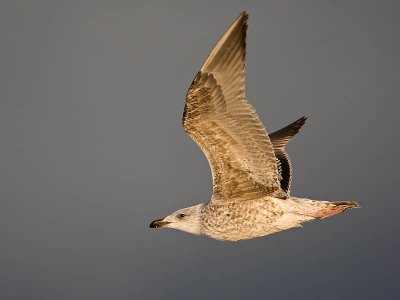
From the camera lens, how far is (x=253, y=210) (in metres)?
13.1

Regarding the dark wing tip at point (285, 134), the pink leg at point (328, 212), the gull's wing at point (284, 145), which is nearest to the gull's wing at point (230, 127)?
the pink leg at point (328, 212)

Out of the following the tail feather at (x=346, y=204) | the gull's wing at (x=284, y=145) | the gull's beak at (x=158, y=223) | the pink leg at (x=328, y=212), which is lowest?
the gull's beak at (x=158, y=223)

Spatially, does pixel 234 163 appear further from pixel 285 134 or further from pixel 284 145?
pixel 285 134

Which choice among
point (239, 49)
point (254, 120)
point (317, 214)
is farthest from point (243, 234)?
point (239, 49)

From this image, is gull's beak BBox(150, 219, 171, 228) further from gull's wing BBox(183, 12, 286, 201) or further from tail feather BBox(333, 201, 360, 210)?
tail feather BBox(333, 201, 360, 210)

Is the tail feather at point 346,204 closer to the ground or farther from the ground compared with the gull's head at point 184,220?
farther from the ground

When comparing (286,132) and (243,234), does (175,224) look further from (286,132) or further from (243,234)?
(286,132)

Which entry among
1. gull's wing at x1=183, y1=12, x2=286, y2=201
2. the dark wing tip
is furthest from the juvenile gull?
the dark wing tip

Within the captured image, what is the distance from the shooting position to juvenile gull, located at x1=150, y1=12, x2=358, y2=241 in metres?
11.1

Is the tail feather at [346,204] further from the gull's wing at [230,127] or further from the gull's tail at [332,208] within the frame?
the gull's wing at [230,127]

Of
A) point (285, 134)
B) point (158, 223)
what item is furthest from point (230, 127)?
point (285, 134)

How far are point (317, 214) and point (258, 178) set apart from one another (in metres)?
1.53

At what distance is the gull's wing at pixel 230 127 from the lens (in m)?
10.9

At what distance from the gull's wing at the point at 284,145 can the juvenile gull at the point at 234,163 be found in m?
0.06
